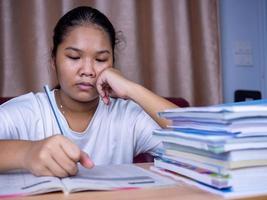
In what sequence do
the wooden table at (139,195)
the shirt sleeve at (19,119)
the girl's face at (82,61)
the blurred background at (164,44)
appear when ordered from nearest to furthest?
the wooden table at (139,195) < the shirt sleeve at (19,119) < the girl's face at (82,61) < the blurred background at (164,44)

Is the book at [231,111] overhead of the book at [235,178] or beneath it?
overhead

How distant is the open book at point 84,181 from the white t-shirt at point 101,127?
405 mm

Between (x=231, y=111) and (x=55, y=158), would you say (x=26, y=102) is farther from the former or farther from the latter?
(x=231, y=111)

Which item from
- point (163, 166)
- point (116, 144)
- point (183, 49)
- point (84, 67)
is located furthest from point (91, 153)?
point (183, 49)

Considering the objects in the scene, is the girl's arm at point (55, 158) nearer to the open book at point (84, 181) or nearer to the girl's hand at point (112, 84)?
the open book at point (84, 181)

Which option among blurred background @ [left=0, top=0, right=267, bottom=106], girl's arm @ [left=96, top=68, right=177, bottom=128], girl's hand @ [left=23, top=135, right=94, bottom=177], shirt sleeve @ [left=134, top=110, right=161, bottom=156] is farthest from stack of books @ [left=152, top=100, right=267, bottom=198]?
blurred background @ [left=0, top=0, right=267, bottom=106]

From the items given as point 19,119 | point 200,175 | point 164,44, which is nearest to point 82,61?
point 19,119

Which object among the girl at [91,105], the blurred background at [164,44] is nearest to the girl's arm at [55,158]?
the girl at [91,105]

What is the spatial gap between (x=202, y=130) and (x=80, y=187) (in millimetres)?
249

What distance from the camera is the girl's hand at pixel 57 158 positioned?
68 centimetres

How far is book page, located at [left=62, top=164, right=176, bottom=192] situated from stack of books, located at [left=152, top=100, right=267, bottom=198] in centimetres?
7

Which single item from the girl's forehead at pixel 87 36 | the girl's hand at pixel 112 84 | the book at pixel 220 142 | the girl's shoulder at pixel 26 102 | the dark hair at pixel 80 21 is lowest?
the book at pixel 220 142

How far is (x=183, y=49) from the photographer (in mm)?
1994

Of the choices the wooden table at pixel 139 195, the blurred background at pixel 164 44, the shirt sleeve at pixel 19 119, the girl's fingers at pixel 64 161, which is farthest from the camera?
the blurred background at pixel 164 44
